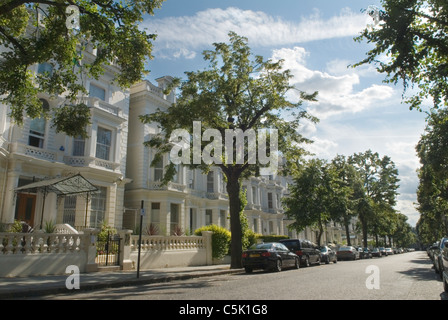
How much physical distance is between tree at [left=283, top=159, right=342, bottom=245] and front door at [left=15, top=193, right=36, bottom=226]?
2190 centimetres

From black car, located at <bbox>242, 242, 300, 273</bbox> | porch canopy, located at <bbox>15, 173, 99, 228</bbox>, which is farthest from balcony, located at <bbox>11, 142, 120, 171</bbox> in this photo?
black car, located at <bbox>242, 242, 300, 273</bbox>

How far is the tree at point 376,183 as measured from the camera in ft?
159

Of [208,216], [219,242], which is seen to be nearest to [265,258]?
[219,242]

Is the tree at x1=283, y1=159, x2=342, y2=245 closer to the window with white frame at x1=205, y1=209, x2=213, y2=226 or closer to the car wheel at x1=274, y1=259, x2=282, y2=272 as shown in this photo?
the window with white frame at x1=205, y1=209, x2=213, y2=226

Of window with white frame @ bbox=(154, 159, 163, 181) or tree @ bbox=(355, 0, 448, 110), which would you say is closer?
tree @ bbox=(355, 0, 448, 110)

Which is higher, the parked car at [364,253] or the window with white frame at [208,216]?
the window with white frame at [208,216]

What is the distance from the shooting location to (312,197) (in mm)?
32969

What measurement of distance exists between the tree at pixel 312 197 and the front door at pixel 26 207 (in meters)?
21.9

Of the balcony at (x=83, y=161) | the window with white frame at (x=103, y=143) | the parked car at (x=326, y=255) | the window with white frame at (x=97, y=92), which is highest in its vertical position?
the window with white frame at (x=97, y=92)

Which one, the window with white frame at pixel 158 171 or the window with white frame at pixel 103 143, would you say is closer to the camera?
the window with white frame at pixel 103 143

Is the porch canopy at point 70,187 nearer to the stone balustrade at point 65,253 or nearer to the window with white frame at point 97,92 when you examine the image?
the stone balustrade at point 65,253

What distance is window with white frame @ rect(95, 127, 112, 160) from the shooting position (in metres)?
22.8

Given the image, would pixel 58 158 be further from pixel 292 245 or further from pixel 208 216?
pixel 208 216

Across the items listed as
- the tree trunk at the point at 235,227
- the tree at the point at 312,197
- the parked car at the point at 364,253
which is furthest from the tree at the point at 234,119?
the parked car at the point at 364,253
